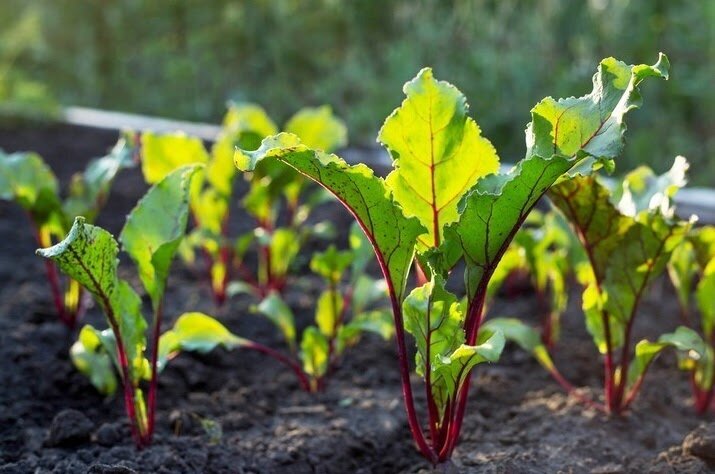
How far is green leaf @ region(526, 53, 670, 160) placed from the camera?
1.58m

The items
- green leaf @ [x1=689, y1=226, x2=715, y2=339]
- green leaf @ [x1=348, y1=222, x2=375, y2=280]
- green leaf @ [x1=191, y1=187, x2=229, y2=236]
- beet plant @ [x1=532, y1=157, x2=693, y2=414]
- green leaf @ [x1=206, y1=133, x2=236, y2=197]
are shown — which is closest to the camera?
beet plant @ [x1=532, y1=157, x2=693, y2=414]

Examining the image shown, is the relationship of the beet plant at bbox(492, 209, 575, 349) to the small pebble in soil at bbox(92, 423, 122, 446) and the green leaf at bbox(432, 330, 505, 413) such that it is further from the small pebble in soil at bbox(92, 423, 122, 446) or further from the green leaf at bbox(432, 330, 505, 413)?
the small pebble in soil at bbox(92, 423, 122, 446)

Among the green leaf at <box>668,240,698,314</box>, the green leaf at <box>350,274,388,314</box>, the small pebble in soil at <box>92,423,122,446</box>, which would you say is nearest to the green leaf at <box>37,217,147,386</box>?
the small pebble in soil at <box>92,423,122,446</box>

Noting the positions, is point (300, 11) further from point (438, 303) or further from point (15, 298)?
point (438, 303)

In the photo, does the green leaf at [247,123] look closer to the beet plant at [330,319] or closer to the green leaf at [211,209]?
the green leaf at [211,209]

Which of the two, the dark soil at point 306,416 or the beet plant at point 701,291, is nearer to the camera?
the dark soil at point 306,416

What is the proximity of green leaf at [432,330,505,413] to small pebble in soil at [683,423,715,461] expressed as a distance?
542 millimetres

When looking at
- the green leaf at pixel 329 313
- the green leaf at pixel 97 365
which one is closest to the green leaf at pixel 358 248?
the green leaf at pixel 329 313

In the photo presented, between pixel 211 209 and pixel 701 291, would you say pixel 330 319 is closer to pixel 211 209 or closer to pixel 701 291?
pixel 211 209

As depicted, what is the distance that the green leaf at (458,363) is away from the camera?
1585 millimetres

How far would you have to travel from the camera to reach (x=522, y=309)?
335 cm

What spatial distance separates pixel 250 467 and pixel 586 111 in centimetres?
109

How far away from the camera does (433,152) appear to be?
1.73m

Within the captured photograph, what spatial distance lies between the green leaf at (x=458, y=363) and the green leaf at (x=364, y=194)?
178 millimetres
